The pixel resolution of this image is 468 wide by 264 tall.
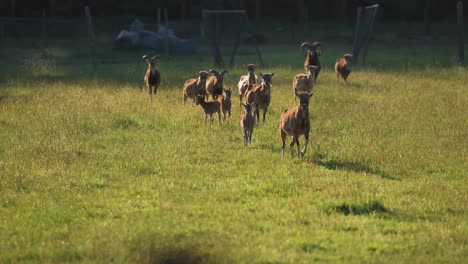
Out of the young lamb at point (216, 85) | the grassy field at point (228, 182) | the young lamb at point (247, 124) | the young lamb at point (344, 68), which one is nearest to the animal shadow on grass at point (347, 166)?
the grassy field at point (228, 182)

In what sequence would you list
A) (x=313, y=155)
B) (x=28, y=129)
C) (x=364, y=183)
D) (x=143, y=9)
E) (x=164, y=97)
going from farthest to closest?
(x=143, y=9)
(x=164, y=97)
(x=28, y=129)
(x=313, y=155)
(x=364, y=183)

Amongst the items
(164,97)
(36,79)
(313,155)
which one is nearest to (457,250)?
(313,155)

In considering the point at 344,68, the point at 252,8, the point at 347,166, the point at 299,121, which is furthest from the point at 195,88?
the point at 252,8

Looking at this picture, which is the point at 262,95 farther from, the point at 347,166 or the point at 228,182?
the point at 228,182

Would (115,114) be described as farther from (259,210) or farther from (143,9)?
(143,9)

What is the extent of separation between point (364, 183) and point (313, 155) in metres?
2.51

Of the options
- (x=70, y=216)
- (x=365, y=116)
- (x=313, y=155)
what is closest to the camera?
(x=70, y=216)

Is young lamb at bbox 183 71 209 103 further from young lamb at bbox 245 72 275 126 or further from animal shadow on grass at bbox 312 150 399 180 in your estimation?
animal shadow on grass at bbox 312 150 399 180

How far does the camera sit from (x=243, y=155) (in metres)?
14.8

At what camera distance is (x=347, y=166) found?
544 inches

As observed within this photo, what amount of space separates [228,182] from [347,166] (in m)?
2.25

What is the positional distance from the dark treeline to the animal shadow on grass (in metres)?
40.8

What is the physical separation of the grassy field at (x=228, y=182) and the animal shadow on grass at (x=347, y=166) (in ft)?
0.11

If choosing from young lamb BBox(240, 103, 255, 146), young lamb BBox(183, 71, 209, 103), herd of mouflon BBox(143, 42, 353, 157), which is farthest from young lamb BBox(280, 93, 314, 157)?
young lamb BBox(183, 71, 209, 103)
